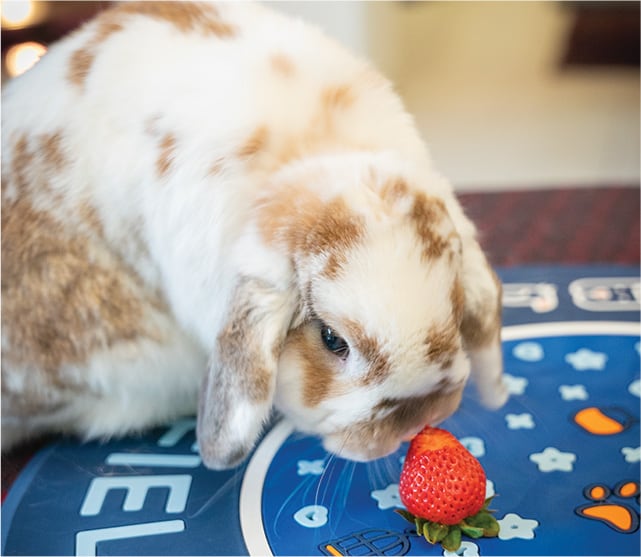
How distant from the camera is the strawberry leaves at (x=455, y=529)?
1214 millimetres

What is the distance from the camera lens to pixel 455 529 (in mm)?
1226

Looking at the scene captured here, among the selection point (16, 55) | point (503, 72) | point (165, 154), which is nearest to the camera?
point (165, 154)

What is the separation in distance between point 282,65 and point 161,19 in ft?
0.80

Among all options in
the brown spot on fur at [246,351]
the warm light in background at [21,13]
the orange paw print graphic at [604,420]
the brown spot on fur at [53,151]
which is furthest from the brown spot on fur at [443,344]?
the warm light in background at [21,13]

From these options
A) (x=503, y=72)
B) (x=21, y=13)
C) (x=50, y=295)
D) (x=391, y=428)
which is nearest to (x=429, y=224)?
(x=391, y=428)

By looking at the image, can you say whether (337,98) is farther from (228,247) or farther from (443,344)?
(443,344)

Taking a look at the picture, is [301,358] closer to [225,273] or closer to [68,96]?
[225,273]

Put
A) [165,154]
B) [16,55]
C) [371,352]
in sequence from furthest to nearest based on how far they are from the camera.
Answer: [16,55] < [165,154] < [371,352]

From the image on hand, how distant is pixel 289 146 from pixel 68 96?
406 mm

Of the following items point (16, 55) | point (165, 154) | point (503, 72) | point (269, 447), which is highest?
point (165, 154)

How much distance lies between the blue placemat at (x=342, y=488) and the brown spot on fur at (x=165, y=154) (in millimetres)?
498

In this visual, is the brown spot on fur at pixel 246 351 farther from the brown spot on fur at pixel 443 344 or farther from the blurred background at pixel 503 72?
the blurred background at pixel 503 72

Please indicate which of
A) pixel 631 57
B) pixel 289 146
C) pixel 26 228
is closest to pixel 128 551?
pixel 26 228

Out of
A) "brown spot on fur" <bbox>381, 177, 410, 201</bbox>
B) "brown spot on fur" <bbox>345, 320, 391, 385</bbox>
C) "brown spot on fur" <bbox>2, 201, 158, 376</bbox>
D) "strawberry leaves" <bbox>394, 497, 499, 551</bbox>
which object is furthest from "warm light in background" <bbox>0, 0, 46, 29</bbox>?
"strawberry leaves" <bbox>394, 497, 499, 551</bbox>
